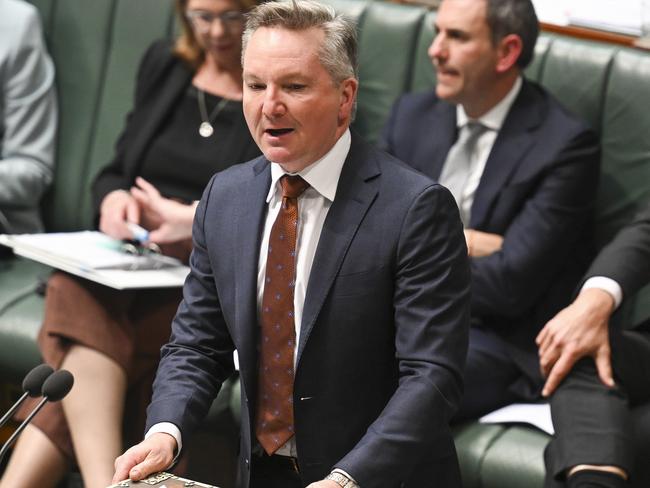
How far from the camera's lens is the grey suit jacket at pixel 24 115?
386cm

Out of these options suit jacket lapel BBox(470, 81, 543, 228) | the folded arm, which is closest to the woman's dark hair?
suit jacket lapel BBox(470, 81, 543, 228)

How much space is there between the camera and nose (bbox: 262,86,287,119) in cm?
201

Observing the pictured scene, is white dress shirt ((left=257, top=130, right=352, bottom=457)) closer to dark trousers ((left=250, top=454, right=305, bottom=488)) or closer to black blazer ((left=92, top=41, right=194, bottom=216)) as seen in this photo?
dark trousers ((left=250, top=454, right=305, bottom=488))

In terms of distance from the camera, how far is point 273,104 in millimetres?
2010

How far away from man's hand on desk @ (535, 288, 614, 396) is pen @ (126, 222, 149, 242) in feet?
3.68

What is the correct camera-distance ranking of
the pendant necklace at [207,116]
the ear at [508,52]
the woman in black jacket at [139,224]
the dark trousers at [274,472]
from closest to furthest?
the dark trousers at [274,472], the woman in black jacket at [139,224], the ear at [508,52], the pendant necklace at [207,116]

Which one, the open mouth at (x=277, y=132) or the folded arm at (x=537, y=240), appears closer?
the open mouth at (x=277, y=132)

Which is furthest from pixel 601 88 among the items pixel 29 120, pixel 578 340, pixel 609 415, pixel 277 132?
pixel 29 120

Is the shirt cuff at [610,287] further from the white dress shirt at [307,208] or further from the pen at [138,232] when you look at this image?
Answer: the pen at [138,232]

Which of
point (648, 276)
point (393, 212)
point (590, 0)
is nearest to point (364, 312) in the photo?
point (393, 212)

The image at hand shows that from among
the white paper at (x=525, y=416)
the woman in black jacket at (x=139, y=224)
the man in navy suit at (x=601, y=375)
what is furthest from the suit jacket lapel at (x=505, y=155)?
the woman in black jacket at (x=139, y=224)

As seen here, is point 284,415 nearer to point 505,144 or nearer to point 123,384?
point 123,384

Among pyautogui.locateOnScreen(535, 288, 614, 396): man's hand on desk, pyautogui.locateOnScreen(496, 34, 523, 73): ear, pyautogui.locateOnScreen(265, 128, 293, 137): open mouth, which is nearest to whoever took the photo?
pyautogui.locateOnScreen(265, 128, 293, 137): open mouth

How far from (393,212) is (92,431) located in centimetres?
125
